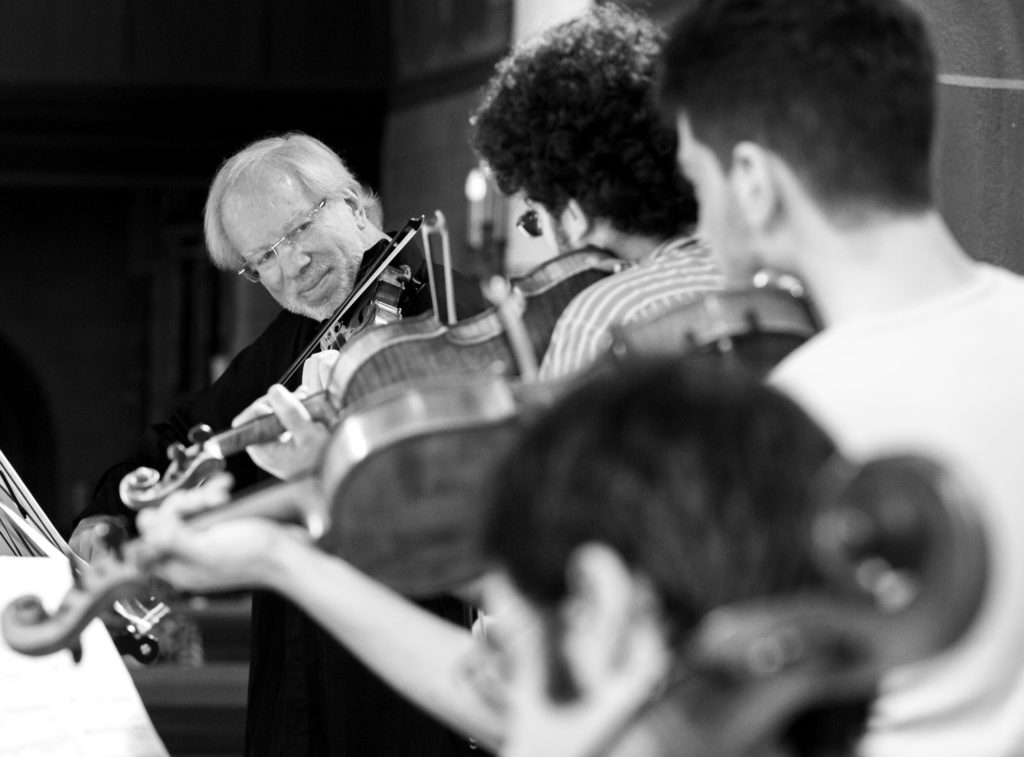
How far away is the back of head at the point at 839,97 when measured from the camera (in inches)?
53.2

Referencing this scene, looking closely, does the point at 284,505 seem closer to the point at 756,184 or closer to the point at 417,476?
the point at 417,476

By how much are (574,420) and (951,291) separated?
18.1 inches

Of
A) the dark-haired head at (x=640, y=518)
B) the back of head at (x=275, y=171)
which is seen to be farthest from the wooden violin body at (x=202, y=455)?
the back of head at (x=275, y=171)

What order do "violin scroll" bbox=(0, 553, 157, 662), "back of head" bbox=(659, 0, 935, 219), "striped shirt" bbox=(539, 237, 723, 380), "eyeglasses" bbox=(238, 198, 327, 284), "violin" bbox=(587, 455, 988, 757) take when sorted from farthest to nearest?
"eyeglasses" bbox=(238, 198, 327, 284), "striped shirt" bbox=(539, 237, 723, 380), "violin scroll" bbox=(0, 553, 157, 662), "back of head" bbox=(659, 0, 935, 219), "violin" bbox=(587, 455, 988, 757)

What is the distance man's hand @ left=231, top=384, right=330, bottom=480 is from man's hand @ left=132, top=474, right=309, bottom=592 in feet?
1.18

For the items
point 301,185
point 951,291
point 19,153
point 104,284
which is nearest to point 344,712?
point 301,185

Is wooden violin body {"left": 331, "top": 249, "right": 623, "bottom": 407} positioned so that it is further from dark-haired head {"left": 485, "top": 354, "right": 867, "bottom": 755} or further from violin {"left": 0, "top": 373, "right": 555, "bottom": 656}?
dark-haired head {"left": 485, "top": 354, "right": 867, "bottom": 755}

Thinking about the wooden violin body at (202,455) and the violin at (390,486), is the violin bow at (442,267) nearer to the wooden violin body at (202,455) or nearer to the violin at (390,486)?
the wooden violin body at (202,455)

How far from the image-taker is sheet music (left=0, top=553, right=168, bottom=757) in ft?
6.60

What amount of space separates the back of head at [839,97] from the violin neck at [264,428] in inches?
31.9

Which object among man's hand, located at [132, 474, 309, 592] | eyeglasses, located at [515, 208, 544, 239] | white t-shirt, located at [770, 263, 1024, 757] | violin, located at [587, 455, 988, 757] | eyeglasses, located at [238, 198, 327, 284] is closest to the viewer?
violin, located at [587, 455, 988, 757]

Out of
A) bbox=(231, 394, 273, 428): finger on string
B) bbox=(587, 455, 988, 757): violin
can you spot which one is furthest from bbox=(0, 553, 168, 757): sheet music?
bbox=(587, 455, 988, 757): violin

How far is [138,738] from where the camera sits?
2035mm

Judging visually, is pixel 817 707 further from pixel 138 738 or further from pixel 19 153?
pixel 19 153
